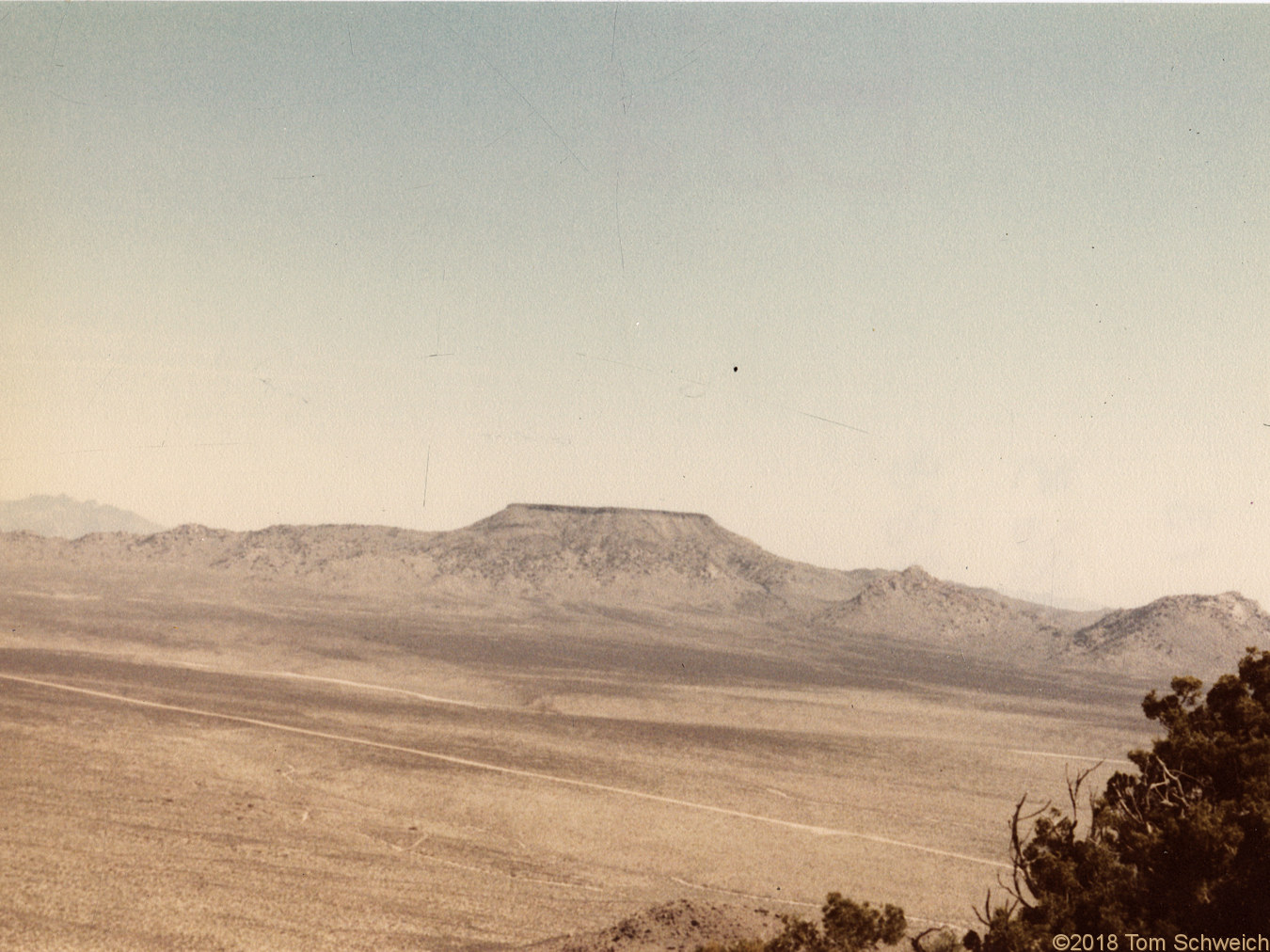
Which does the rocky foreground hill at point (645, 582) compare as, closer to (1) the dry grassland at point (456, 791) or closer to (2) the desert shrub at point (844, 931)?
(1) the dry grassland at point (456, 791)

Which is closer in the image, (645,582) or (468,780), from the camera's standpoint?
(468,780)

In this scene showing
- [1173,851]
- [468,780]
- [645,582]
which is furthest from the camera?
[645,582]

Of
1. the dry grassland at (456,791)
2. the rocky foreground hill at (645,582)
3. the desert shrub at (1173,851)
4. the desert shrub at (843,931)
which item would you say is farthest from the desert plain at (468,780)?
the rocky foreground hill at (645,582)

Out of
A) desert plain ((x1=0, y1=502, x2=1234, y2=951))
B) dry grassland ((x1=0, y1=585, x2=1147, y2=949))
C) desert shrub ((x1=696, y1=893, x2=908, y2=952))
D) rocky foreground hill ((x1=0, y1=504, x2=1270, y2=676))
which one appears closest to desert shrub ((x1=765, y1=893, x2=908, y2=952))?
desert shrub ((x1=696, y1=893, x2=908, y2=952))

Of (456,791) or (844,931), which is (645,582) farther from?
(844,931)

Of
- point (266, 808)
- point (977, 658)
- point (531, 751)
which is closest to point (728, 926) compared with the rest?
point (266, 808)

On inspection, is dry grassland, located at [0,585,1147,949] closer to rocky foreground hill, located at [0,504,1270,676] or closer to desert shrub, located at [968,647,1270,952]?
desert shrub, located at [968,647,1270,952]

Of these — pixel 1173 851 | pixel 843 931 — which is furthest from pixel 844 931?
pixel 1173 851

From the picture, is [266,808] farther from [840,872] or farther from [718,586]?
[718,586]
